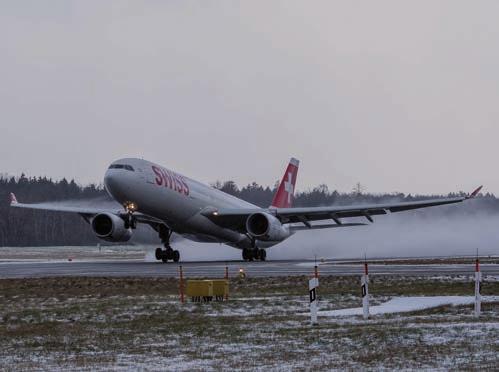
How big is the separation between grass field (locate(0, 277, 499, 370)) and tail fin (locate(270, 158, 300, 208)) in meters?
37.9

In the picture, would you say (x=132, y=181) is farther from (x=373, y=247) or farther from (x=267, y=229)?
(x=373, y=247)

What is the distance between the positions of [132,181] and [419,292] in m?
23.8

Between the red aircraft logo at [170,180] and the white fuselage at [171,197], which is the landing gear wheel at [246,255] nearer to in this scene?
the white fuselage at [171,197]

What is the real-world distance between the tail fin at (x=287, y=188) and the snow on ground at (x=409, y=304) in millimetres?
41329

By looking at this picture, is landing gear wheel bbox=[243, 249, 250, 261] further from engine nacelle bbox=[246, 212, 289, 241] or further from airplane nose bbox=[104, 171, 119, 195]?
airplane nose bbox=[104, 171, 119, 195]

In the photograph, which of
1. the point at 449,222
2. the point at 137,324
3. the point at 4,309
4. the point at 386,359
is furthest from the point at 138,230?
the point at 386,359

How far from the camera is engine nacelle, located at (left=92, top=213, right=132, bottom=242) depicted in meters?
51.8

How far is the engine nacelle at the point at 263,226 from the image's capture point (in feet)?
174

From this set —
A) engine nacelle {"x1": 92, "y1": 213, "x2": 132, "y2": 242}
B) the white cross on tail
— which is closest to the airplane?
engine nacelle {"x1": 92, "y1": 213, "x2": 132, "y2": 242}

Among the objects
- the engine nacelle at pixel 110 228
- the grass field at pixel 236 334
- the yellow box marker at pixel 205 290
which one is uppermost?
the engine nacelle at pixel 110 228

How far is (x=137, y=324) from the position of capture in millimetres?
18234

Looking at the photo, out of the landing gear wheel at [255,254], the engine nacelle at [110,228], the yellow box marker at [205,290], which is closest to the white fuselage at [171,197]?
the landing gear wheel at [255,254]

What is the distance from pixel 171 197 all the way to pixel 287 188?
709 inches

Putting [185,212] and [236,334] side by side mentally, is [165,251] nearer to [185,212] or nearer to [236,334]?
[185,212]
